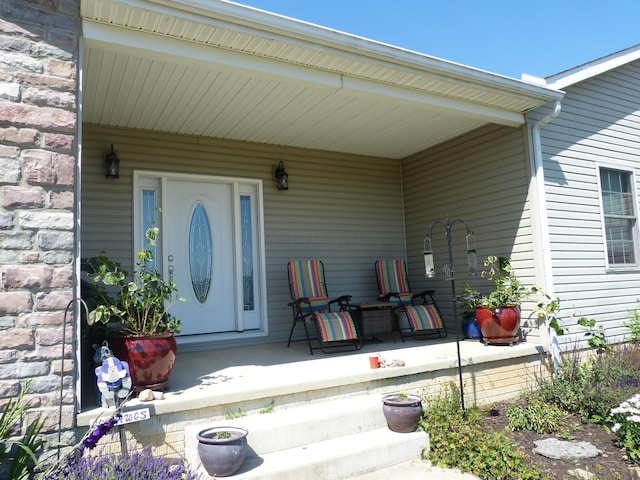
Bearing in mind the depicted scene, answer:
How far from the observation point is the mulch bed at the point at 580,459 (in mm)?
3117

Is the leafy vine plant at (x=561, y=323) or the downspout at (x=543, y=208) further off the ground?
the downspout at (x=543, y=208)

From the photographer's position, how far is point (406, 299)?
5.62 metres

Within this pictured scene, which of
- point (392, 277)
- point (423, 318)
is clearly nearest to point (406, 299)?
point (423, 318)

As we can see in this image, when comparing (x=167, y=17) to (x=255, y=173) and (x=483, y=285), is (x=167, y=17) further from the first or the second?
(x=483, y=285)

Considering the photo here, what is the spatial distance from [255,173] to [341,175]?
47.0 inches

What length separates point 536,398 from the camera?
173 inches

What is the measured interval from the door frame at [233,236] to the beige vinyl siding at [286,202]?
6 cm

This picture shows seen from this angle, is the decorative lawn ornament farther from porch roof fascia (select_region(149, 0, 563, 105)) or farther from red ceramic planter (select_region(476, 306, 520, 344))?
red ceramic planter (select_region(476, 306, 520, 344))

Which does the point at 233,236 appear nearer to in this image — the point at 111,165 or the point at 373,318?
the point at 111,165

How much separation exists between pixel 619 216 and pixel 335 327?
363 cm

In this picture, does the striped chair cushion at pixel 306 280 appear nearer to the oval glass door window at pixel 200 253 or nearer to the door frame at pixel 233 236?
the door frame at pixel 233 236

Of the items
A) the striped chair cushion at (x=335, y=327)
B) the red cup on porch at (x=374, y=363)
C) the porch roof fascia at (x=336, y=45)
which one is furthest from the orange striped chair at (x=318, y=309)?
the porch roof fascia at (x=336, y=45)

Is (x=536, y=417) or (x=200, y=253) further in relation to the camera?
(x=200, y=253)

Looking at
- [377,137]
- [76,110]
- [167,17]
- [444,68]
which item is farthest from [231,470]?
[377,137]
